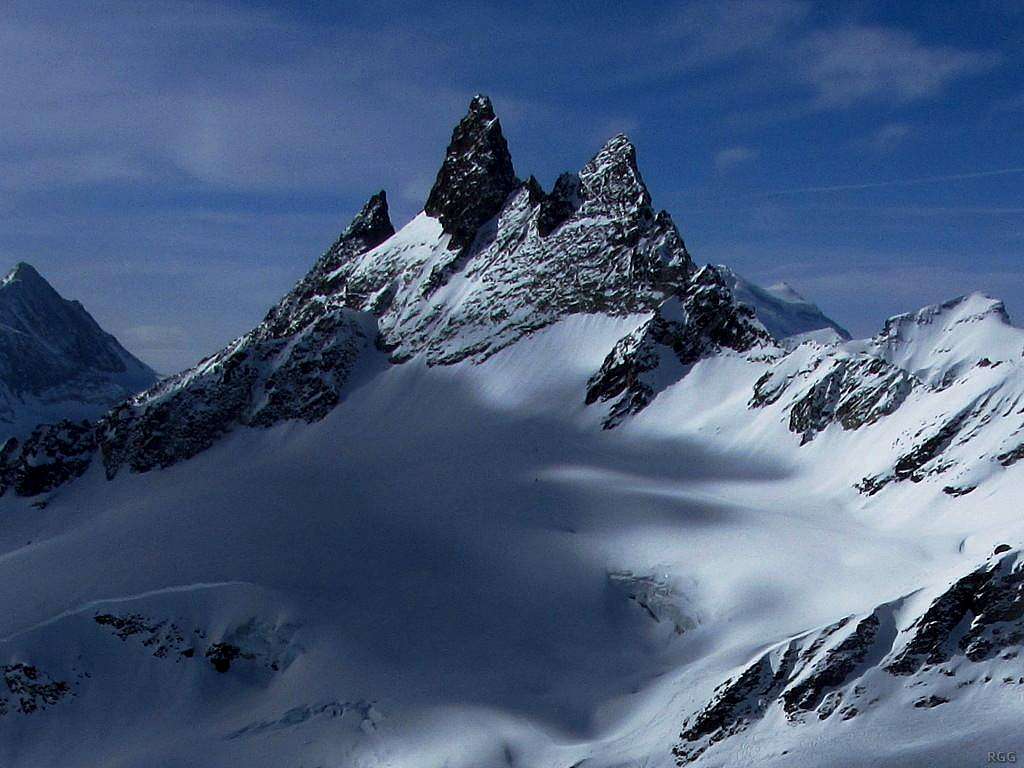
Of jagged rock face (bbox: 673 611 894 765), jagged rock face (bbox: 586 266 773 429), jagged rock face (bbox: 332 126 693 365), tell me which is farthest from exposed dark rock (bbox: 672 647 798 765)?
jagged rock face (bbox: 332 126 693 365)

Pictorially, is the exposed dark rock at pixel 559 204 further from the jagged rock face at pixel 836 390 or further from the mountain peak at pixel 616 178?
the jagged rock face at pixel 836 390

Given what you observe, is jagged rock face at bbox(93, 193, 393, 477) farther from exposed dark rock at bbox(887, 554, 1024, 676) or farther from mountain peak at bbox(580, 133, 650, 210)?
exposed dark rock at bbox(887, 554, 1024, 676)

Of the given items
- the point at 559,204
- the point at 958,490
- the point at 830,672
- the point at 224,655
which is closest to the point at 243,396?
the point at 559,204

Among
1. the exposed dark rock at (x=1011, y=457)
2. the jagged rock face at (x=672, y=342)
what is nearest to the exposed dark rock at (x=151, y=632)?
the jagged rock face at (x=672, y=342)

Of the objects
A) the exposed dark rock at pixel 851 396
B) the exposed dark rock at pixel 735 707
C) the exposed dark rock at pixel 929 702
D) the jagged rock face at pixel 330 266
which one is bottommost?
the exposed dark rock at pixel 929 702

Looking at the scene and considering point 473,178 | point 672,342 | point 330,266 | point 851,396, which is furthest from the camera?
point 330,266

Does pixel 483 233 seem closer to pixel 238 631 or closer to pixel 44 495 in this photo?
pixel 44 495

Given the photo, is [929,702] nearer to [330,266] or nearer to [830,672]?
[830,672]
